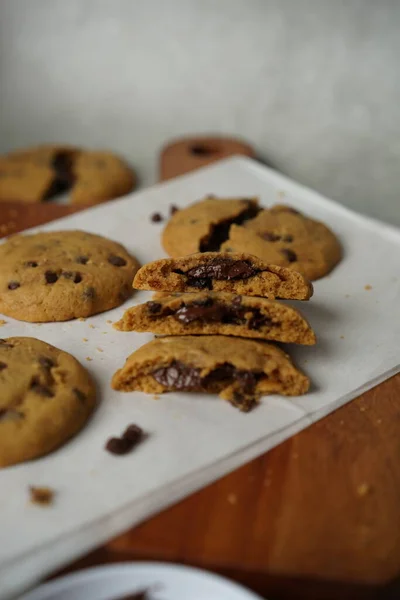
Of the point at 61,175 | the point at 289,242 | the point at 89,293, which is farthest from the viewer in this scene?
the point at 61,175

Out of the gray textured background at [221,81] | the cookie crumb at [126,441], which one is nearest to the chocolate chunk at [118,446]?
the cookie crumb at [126,441]

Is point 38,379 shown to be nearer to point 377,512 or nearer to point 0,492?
point 0,492

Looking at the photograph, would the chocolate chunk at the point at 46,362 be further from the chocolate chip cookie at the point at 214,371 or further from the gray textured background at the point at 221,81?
the gray textured background at the point at 221,81

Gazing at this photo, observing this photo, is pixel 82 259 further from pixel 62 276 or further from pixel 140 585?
pixel 140 585

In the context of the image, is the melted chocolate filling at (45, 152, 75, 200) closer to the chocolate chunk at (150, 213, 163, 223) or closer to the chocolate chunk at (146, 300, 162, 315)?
the chocolate chunk at (150, 213, 163, 223)

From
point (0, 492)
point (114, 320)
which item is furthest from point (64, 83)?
point (0, 492)

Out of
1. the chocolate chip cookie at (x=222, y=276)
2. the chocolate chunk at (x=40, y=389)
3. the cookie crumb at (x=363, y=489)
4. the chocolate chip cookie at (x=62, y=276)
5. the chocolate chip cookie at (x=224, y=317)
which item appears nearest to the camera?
the cookie crumb at (x=363, y=489)

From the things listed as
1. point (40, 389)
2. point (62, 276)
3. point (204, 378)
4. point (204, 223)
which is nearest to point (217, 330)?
point (204, 378)
